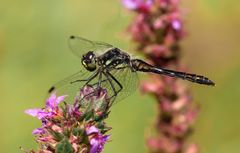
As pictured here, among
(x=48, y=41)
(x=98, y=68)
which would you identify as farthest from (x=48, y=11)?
(x=98, y=68)

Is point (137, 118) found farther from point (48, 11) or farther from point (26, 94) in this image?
point (48, 11)

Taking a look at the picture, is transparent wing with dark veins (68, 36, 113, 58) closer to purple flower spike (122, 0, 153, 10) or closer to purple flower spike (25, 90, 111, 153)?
purple flower spike (122, 0, 153, 10)

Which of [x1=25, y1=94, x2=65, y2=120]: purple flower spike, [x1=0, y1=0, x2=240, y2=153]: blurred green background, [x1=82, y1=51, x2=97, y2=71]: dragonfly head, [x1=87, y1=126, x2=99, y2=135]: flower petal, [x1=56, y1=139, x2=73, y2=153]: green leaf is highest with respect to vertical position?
[x1=0, y1=0, x2=240, y2=153]: blurred green background

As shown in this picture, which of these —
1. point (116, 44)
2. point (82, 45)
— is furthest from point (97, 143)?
point (116, 44)

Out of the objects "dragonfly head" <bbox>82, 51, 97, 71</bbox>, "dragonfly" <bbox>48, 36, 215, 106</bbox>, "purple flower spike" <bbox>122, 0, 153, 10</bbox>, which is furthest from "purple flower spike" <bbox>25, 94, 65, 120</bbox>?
"purple flower spike" <bbox>122, 0, 153, 10</bbox>

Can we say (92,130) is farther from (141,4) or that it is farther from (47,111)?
(141,4)

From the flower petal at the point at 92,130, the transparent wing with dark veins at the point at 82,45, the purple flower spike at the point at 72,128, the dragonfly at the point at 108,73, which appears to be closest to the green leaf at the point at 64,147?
the purple flower spike at the point at 72,128
